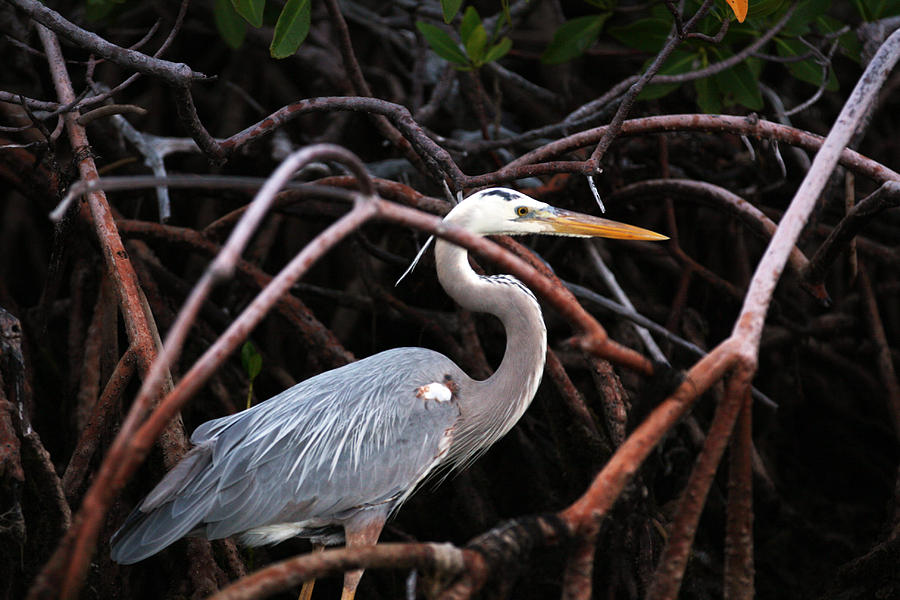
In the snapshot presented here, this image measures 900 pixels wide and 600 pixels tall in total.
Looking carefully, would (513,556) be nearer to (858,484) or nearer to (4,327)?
(4,327)

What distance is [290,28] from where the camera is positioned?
7.63ft

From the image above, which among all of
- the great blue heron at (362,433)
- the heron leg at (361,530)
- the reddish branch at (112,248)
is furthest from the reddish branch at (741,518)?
the reddish branch at (112,248)

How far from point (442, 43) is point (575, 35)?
649 mm

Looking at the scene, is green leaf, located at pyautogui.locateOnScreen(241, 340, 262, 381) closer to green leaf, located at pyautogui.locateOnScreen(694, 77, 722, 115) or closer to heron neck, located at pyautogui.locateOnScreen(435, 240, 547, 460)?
heron neck, located at pyautogui.locateOnScreen(435, 240, 547, 460)

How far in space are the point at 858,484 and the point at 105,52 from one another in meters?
3.94

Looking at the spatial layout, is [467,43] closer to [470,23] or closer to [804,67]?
[470,23]

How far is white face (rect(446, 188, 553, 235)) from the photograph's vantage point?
2.34m

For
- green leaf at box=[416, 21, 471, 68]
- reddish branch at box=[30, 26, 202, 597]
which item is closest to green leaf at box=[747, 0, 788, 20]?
green leaf at box=[416, 21, 471, 68]

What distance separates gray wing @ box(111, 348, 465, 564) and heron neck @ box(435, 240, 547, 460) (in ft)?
0.33

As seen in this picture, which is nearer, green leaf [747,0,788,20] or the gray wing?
the gray wing

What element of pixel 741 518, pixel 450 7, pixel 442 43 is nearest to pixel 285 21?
pixel 450 7

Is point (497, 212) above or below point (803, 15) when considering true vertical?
below

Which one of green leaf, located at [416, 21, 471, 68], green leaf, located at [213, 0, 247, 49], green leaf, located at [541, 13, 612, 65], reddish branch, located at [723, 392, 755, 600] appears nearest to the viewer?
reddish branch, located at [723, 392, 755, 600]

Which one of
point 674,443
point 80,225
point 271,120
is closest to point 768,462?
point 674,443
